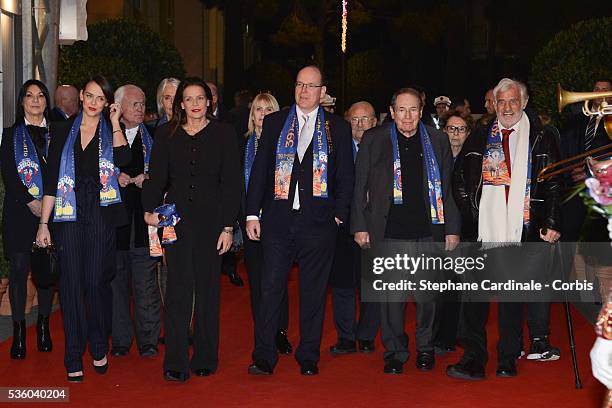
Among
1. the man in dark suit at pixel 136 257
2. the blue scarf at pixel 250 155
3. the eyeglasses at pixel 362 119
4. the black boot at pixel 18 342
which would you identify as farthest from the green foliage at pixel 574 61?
the black boot at pixel 18 342

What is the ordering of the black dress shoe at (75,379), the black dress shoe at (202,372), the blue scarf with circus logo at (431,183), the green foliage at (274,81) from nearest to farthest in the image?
the black dress shoe at (75,379) → the black dress shoe at (202,372) → the blue scarf with circus logo at (431,183) → the green foliage at (274,81)

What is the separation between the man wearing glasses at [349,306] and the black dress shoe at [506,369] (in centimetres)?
129

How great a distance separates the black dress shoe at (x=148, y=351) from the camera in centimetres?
879

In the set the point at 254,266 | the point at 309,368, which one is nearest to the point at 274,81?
the point at 254,266

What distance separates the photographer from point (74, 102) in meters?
10.4

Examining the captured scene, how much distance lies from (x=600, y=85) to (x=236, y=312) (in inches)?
159

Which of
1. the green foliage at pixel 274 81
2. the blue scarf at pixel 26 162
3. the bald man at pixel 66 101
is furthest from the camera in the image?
the green foliage at pixel 274 81

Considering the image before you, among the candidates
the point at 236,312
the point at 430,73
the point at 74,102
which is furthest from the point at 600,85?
the point at 430,73

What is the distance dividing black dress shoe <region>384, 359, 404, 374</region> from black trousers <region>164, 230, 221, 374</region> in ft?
4.11

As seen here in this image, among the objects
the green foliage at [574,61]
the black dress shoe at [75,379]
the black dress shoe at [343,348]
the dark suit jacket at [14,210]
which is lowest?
the black dress shoe at [75,379]

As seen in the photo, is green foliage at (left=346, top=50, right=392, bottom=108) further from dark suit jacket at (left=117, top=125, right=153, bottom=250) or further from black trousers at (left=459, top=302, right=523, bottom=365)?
black trousers at (left=459, top=302, right=523, bottom=365)

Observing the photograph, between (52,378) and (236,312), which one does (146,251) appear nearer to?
(52,378)

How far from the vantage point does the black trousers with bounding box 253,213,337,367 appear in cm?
812

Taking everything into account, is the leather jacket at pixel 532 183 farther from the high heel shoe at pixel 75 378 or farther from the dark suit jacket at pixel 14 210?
the dark suit jacket at pixel 14 210
